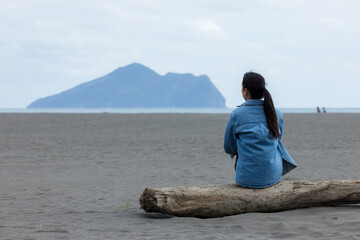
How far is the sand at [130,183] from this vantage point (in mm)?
5227

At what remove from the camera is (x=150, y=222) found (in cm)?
572

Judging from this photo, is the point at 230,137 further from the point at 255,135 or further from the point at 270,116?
the point at 270,116

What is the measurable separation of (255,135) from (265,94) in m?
0.51

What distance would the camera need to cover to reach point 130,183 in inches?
359

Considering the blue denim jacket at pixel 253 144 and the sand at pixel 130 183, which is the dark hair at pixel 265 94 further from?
the sand at pixel 130 183

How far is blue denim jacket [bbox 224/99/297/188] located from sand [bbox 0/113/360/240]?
19.7 inches

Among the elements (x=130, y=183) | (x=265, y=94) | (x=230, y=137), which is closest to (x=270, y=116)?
(x=265, y=94)

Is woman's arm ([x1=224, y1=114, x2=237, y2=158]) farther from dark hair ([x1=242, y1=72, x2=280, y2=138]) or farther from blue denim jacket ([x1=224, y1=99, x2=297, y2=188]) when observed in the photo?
dark hair ([x1=242, y1=72, x2=280, y2=138])

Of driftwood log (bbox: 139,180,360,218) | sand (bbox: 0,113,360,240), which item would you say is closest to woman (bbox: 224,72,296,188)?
driftwood log (bbox: 139,180,360,218)

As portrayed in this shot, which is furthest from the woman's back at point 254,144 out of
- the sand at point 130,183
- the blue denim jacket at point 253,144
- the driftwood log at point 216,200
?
the sand at point 130,183

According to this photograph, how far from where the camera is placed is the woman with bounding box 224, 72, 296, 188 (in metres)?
5.65

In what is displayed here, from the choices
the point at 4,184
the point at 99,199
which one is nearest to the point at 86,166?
the point at 4,184

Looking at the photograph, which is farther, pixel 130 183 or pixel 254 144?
pixel 130 183

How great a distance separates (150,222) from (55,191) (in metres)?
3.06
